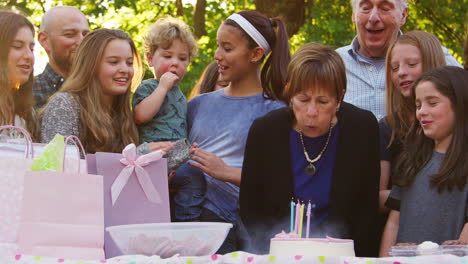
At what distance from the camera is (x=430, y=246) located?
2170 mm

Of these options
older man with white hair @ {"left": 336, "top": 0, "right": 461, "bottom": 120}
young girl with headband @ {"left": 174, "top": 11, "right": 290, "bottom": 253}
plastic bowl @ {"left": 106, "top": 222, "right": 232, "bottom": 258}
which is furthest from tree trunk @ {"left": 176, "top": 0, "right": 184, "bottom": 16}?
plastic bowl @ {"left": 106, "top": 222, "right": 232, "bottom": 258}

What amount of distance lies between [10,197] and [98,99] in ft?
3.92

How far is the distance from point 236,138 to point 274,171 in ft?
2.08

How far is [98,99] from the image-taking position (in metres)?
3.51

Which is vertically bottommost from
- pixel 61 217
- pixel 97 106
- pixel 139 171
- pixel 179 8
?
pixel 61 217

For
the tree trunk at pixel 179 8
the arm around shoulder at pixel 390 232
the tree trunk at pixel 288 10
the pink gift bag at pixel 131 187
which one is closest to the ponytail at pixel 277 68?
the arm around shoulder at pixel 390 232

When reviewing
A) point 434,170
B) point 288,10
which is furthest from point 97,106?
point 288,10

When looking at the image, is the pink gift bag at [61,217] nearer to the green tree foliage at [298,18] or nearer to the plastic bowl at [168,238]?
the plastic bowl at [168,238]

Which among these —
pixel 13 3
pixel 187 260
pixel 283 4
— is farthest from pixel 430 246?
pixel 13 3

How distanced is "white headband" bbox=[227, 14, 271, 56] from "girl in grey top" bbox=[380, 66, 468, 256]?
917mm

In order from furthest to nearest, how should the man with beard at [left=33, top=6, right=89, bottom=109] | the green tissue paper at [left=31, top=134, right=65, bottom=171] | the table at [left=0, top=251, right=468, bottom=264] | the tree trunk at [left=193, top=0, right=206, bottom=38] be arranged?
the tree trunk at [left=193, top=0, right=206, bottom=38] < the man with beard at [left=33, top=6, right=89, bottom=109] < the green tissue paper at [left=31, top=134, right=65, bottom=171] < the table at [left=0, top=251, right=468, bottom=264]

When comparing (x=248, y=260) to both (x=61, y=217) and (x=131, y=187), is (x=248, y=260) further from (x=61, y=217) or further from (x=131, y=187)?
(x=131, y=187)

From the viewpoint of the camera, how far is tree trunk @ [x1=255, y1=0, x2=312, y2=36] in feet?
30.5

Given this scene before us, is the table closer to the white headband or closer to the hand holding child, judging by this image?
the hand holding child
